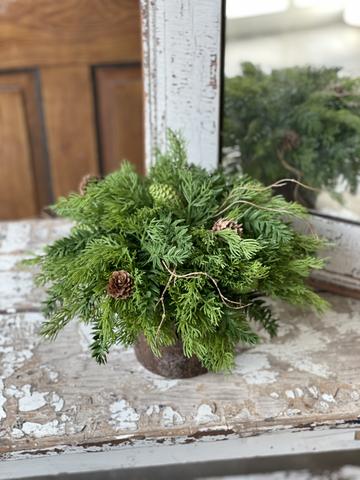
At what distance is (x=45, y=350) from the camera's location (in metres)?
0.73

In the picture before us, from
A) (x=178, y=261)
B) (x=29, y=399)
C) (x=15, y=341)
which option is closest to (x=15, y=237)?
(x=15, y=341)

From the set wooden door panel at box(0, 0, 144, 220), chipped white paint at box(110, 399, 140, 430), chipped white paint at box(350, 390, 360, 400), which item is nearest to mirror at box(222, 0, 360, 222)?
chipped white paint at box(350, 390, 360, 400)

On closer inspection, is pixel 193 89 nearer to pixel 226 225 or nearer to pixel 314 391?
pixel 226 225

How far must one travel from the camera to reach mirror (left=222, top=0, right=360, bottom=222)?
722mm

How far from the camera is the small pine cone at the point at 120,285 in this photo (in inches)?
22.3

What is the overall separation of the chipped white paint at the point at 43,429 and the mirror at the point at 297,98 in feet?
1.30

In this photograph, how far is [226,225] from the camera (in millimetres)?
604

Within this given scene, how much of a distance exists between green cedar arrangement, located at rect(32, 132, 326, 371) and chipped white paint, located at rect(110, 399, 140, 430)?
95mm

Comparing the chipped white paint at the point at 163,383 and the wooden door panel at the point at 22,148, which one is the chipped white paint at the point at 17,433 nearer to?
the chipped white paint at the point at 163,383

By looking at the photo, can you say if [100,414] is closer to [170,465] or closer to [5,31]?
[170,465]

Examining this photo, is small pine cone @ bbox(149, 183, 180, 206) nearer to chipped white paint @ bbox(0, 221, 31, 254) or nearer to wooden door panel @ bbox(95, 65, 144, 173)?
chipped white paint @ bbox(0, 221, 31, 254)

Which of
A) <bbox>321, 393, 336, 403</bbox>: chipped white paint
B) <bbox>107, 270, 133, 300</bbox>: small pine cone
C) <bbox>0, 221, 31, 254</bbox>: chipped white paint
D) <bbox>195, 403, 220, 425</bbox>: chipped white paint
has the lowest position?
<bbox>195, 403, 220, 425</bbox>: chipped white paint

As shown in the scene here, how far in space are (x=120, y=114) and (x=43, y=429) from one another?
2.55 ft

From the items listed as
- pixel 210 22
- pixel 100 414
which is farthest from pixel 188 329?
pixel 210 22
